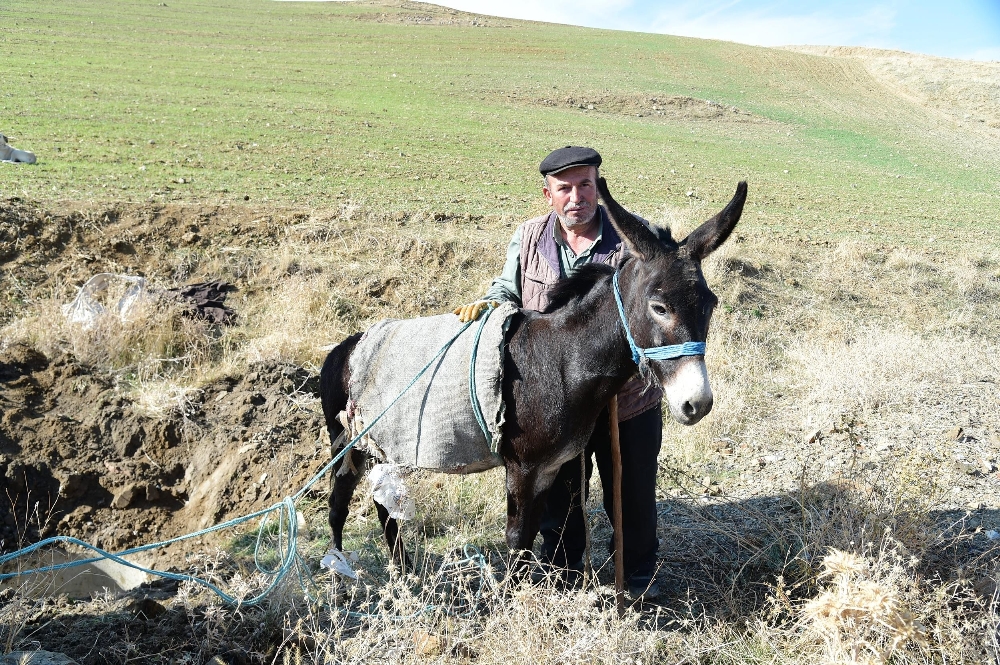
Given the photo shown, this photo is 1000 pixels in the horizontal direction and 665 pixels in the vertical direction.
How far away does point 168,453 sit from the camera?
5.83 m

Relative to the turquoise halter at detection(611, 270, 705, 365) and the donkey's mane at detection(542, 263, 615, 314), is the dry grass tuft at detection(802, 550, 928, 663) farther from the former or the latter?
the donkey's mane at detection(542, 263, 615, 314)

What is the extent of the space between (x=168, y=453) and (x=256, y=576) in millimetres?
2595

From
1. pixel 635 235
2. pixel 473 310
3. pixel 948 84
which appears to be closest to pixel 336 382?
pixel 473 310

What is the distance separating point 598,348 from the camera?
317 centimetres

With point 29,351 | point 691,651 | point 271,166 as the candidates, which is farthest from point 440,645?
point 271,166

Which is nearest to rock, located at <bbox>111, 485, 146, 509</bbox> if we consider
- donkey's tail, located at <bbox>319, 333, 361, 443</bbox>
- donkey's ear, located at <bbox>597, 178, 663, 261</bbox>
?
donkey's tail, located at <bbox>319, 333, 361, 443</bbox>

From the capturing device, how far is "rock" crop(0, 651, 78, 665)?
289 centimetres

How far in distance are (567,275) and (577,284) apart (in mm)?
194

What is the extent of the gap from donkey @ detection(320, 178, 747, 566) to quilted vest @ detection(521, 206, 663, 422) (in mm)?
257

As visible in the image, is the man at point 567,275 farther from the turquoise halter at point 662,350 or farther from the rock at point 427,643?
the rock at point 427,643

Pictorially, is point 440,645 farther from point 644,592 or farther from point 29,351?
point 29,351

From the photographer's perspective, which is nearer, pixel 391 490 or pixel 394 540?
pixel 391 490

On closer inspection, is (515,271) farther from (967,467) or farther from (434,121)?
(434,121)

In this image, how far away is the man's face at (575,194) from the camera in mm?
3545
